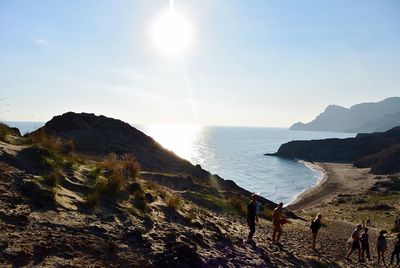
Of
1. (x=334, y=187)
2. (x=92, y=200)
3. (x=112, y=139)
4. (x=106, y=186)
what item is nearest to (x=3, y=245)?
(x=92, y=200)

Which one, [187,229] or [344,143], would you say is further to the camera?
[344,143]

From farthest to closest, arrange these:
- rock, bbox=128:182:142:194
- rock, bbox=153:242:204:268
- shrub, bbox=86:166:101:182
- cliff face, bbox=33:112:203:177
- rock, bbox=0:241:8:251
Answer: cliff face, bbox=33:112:203:177 < rock, bbox=128:182:142:194 < shrub, bbox=86:166:101:182 < rock, bbox=153:242:204:268 < rock, bbox=0:241:8:251

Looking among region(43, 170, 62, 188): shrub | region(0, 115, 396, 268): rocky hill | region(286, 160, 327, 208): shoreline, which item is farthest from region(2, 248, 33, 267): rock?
region(286, 160, 327, 208): shoreline

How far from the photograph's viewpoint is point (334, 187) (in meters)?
86.2

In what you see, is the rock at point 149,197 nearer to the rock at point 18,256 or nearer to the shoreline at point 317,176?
the rock at point 18,256

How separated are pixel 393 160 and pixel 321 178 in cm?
2555

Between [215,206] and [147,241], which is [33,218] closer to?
[147,241]

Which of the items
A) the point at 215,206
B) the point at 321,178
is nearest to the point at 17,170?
the point at 215,206

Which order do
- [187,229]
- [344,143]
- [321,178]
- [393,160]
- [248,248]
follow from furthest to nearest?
1. [344,143]
2. [393,160]
3. [321,178]
4. [248,248]
5. [187,229]

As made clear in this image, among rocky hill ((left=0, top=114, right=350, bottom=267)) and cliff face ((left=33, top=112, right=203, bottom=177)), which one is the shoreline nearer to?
cliff face ((left=33, top=112, right=203, bottom=177))

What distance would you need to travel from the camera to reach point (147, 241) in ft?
34.6

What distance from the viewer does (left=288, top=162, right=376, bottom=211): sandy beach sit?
68.1 m

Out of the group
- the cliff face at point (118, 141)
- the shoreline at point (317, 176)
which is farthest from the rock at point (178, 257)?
the shoreline at point (317, 176)

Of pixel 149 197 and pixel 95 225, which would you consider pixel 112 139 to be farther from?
pixel 95 225
